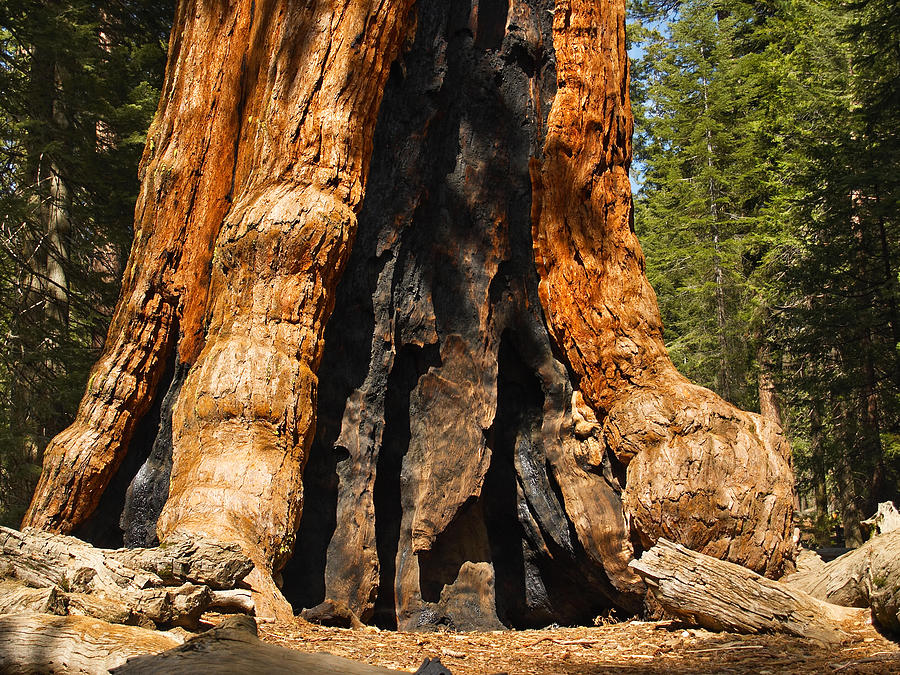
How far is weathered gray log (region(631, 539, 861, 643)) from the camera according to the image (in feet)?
14.4

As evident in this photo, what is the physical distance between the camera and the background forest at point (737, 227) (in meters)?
10.3

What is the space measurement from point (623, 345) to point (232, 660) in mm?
4682

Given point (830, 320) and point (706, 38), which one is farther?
point (706, 38)

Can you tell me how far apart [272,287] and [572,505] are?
3290mm

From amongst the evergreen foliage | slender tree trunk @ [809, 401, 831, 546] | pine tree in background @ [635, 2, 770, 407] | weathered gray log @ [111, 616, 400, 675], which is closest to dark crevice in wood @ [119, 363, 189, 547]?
weathered gray log @ [111, 616, 400, 675]

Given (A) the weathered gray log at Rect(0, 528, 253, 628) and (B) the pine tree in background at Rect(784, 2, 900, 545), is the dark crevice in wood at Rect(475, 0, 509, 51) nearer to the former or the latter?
(A) the weathered gray log at Rect(0, 528, 253, 628)

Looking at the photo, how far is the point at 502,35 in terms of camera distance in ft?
23.5

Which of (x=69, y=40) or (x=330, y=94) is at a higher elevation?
(x=69, y=40)

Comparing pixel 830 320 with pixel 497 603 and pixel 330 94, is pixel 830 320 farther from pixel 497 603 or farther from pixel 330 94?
pixel 330 94

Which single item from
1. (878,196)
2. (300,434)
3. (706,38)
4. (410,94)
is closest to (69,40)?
(410,94)

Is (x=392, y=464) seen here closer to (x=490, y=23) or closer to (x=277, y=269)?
(x=277, y=269)

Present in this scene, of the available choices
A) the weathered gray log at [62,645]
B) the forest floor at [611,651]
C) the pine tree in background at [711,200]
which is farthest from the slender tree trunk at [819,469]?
the weathered gray log at [62,645]

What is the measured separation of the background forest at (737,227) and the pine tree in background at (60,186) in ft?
0.12

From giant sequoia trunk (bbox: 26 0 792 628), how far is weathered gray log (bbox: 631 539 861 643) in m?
0.80
